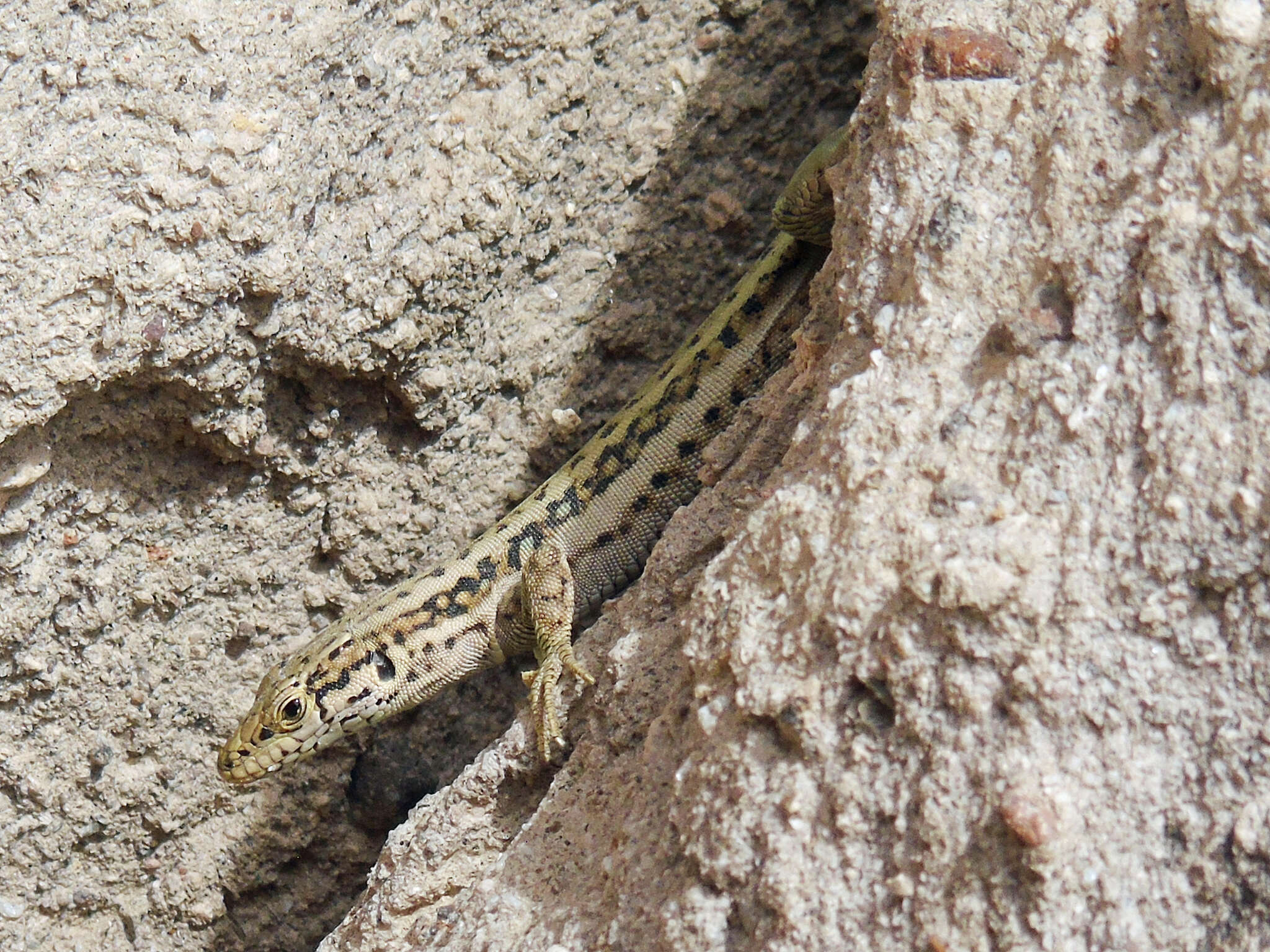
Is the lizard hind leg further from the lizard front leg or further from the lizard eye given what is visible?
the lizard eye

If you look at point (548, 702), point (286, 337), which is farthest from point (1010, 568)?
point (286, 337)

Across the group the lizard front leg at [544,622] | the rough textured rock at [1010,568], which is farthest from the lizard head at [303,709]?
the rough textured rock at [1010,568]

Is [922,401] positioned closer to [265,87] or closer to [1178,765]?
[1178,765]

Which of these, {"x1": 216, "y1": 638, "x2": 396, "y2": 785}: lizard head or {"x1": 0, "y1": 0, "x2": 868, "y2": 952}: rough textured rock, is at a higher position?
{"x1": 0, "y1": 0, "x2": 868, "y2": 952}: rough textured rock

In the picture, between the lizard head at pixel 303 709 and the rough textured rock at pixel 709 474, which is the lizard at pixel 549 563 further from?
the rough textured rock at pixel 709 474

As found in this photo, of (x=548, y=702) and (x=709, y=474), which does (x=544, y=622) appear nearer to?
(x=548, y=702)

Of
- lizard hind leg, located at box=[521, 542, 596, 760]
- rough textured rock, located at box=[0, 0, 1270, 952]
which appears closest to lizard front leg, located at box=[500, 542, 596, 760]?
lizard hind leg, located at box=[521, 542, 596, 760]

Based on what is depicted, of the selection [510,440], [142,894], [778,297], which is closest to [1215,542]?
[778,297]
